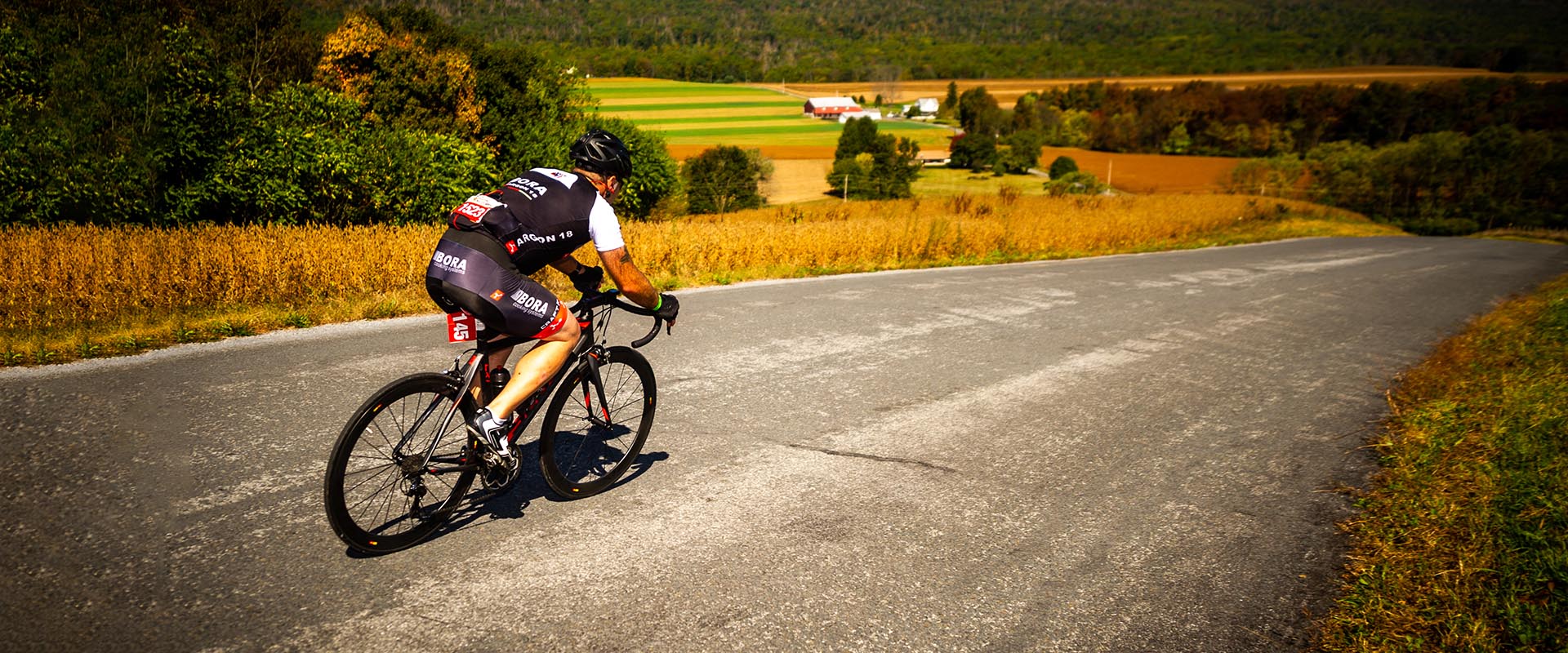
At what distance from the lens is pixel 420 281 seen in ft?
34.6

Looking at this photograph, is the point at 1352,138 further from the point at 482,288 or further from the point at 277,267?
the point at 482,288

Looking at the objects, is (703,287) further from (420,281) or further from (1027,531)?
(1027,531)

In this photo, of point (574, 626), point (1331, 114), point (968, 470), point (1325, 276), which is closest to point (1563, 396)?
point (968, 470)

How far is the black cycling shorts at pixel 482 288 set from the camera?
365 centimetres

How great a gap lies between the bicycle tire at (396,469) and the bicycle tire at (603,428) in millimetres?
515

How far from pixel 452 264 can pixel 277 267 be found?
7483mm

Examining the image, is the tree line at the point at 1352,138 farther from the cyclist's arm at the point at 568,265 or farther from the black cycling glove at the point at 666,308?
the cyclist's arm at the point at 568,265

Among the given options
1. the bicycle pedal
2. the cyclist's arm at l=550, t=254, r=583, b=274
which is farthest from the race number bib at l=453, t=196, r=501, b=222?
the bicycle pedal

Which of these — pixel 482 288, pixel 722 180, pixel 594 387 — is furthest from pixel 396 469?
pixel 722 180

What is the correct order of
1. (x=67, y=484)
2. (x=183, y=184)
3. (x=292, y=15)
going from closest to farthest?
(x=67, y=484)
(x=183, y=184)
(x=292, y=15)

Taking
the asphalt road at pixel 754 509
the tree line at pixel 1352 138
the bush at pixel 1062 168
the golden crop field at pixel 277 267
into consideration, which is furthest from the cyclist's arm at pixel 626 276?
the bush at pixel 1062 168

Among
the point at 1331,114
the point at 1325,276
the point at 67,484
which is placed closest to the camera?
the point at 67,484

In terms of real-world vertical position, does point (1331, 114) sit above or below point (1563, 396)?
above

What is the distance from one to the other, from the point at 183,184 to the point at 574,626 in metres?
22.0
